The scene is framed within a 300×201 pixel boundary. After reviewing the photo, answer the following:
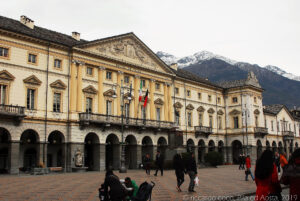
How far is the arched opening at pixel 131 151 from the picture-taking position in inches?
1799

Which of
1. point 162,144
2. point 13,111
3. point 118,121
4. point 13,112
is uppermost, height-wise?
point 13,111

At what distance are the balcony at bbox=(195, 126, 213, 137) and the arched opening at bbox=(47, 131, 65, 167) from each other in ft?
77.6

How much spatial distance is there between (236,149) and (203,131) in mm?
11042

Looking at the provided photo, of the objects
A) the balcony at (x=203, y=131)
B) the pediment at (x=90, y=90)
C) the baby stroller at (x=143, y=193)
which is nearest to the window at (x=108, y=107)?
the pediment at (x=90, y=90)

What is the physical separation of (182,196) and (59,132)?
84.4 feet

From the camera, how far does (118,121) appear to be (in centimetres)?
4316

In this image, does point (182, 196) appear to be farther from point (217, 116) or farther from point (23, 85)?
point (217, 116)

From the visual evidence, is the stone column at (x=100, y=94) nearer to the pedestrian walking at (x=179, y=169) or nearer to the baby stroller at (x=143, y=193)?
the pedestrian walking at (x=179, y=169)

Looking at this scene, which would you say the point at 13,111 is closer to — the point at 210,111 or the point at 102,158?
the point at 102,158

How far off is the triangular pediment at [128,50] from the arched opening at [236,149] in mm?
21516

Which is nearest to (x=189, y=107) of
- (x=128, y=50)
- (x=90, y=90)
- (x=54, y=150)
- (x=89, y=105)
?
(x=128, y=50)

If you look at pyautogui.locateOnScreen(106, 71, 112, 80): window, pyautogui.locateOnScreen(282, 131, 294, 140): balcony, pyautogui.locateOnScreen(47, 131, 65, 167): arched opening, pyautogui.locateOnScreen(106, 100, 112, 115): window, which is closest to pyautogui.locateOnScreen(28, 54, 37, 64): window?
pyautogui.locateOnScreen(47, 131, 65, 167): arched opening

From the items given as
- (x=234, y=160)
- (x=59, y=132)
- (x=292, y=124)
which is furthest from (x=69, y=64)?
(x=292, y=124)

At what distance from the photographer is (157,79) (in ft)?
168
